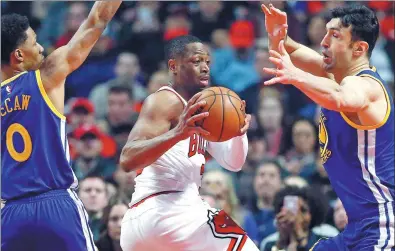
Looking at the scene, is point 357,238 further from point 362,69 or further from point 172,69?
point 172,69

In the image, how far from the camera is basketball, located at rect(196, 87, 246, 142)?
659 cm

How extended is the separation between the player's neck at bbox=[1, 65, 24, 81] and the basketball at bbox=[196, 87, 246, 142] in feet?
5.20

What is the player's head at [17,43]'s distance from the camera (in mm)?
7277

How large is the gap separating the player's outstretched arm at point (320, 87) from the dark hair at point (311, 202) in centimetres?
288

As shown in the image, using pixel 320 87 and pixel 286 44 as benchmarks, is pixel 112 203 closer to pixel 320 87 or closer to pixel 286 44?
pixel 286 44

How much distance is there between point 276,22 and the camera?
7.78 meters

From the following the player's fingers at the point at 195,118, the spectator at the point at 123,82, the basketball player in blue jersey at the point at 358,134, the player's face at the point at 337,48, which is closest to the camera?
the player's fingers at the point at 195,118

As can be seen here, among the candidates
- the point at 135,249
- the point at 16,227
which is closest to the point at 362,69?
the point at 135,249

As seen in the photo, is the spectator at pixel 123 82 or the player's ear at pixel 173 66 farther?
the spectator at pixel 123 82

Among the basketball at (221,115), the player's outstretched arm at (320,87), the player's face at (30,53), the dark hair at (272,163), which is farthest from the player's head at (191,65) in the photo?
the dark hair at (272,163)

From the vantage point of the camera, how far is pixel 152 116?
686 cm

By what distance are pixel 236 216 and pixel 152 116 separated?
4.19 m

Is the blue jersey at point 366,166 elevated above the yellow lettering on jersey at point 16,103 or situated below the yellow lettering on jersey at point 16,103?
below

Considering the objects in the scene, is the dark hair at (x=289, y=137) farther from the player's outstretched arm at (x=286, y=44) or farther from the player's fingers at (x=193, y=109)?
the player's fingers at (x=193, y=109)
